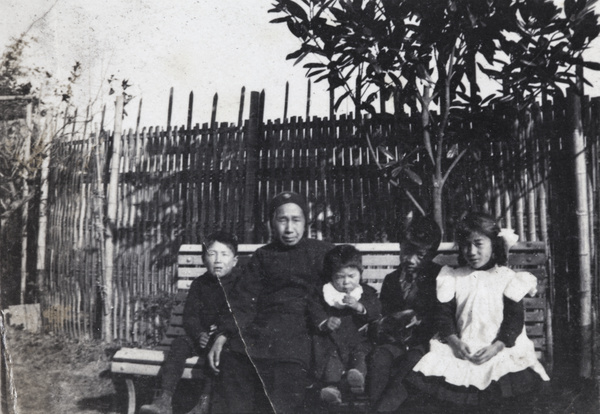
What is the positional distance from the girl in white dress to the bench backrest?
142 millimetres

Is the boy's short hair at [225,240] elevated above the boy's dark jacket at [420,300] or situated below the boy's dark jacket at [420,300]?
above

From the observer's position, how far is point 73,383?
134 inches

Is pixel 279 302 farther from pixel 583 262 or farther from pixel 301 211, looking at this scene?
pixel 583 262

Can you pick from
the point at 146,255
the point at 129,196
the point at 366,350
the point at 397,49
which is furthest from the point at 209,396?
the point at 397,49

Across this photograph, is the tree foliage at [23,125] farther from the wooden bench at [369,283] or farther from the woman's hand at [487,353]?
the woman's hand at [487,353]

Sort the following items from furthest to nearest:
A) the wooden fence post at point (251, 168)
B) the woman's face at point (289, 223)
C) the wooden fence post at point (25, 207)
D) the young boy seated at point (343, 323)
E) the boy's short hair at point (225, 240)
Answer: the wooden fence post at point (25, 207) → the wooden fence post at point (251, 168) → the boy's short hair at point (225, 240) → the woman's face at point (289, 223) → the young boy seated at point (343, 323)

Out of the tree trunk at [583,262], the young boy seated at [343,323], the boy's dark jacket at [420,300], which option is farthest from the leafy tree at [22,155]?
the tree trunk at [583,262]

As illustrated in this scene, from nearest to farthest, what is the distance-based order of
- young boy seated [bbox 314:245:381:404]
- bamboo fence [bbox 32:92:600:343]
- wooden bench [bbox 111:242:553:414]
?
young boy seated [bbox 314:245:381:404], wooden bench [bbox 111:242:553:414], bamboo fence [bbox 32:92:600:343]

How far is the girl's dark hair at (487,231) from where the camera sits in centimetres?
260

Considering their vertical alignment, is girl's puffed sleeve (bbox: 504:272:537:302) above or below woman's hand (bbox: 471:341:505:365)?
above

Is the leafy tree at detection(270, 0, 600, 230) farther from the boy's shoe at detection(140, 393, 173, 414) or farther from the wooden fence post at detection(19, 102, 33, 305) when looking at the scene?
the wooden fence post at detection(19, 102, 33, 305)

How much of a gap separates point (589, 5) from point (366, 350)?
211 centimetres

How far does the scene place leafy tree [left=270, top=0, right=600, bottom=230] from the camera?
2.60m

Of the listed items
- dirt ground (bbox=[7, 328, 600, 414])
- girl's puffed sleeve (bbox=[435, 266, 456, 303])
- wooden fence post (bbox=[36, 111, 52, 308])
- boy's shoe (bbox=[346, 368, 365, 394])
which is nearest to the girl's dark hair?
girl's puffed sleeve (bbox=[435, 266, 456, 303])
